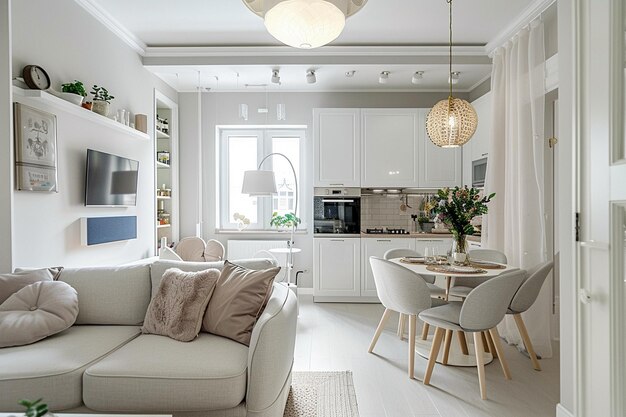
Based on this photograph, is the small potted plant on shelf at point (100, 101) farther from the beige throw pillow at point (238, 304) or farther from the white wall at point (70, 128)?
the beige throw pillow at point (238, 304)

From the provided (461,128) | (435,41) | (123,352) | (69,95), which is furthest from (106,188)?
(435,41)

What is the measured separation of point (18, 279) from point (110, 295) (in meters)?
0.49

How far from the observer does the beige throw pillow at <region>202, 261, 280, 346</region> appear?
218cm

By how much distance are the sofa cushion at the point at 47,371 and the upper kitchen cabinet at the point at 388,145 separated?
3856mm

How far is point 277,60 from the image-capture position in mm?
4430

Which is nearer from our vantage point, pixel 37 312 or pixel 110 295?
pixel 37 312

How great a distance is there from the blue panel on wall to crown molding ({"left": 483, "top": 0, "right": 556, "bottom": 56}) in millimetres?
4175

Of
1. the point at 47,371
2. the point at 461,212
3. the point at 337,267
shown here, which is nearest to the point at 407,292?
the point at 461,212

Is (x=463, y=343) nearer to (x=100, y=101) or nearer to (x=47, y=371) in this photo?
(x=47, y=371)

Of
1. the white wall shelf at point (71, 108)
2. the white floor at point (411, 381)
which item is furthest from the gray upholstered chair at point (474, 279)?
the white wall shelf at point (71, 108)

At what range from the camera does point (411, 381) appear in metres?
2.81

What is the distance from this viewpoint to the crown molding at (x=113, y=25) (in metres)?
3.43

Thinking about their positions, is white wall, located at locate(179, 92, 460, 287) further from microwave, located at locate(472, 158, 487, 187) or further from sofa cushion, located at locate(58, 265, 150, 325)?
sofa cushion, located at locate(58, 265, 150, 325)

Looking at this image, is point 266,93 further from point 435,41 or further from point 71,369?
point 71,369
